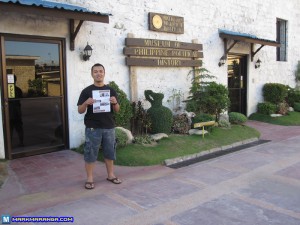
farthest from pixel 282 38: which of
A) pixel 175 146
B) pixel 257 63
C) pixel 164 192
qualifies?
pixel 164 192

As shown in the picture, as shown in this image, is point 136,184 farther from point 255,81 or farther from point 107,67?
point 255,81

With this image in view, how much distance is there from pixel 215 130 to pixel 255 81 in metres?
4.73

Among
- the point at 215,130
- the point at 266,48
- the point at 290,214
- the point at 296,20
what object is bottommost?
the point at 290,214

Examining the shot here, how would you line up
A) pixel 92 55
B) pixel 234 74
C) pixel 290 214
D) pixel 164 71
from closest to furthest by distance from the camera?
pixel 290 214
pixel 92 55
pixel 164 71
pixel 234 74

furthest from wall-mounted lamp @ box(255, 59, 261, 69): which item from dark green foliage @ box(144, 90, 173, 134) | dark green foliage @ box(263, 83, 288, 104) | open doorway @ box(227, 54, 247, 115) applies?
dark green foliage @ box(144, 90, 173, 134)

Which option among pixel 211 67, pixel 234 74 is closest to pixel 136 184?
pixel 211 67

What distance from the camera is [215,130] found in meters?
8.26

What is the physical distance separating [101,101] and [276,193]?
9.22 ft

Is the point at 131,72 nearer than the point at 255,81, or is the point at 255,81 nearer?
the point at 131,72

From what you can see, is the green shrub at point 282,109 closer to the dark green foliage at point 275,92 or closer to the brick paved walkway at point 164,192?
the dark green foliage at point 275,92

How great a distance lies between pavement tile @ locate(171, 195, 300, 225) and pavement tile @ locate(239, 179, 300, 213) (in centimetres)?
33

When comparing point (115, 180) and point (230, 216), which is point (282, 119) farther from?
point (230, 216)

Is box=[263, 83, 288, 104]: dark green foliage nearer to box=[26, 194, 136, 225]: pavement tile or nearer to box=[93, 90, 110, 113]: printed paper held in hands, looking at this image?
box=[93, 90, 110, 113]: printed paper held in hands

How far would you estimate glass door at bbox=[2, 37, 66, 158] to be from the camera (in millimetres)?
6039
